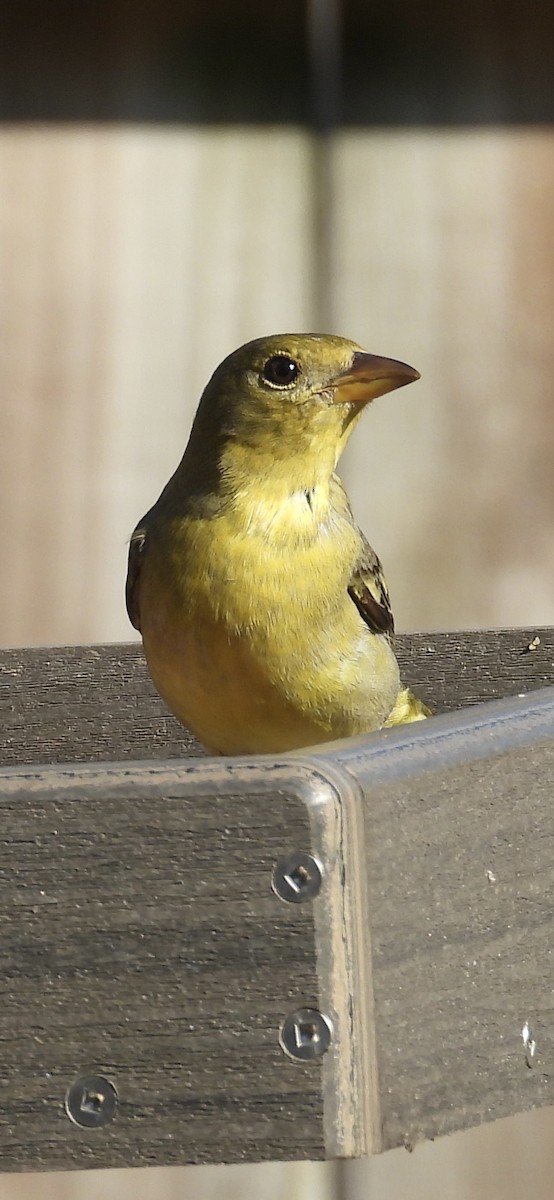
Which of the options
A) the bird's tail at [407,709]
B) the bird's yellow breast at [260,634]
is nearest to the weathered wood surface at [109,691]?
the bird's tail at [407,709]

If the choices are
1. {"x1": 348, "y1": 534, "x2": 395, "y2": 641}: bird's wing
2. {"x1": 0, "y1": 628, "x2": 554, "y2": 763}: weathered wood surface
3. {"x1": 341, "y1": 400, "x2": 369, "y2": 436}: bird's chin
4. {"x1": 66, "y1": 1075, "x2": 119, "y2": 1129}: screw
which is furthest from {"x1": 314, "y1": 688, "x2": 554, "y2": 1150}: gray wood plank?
Result: {"x1": 0, "y1": 628, "x2": 554, "y2": 763}: weathered wood surface

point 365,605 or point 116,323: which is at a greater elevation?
point 116,323

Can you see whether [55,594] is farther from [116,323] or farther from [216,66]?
[216,66]

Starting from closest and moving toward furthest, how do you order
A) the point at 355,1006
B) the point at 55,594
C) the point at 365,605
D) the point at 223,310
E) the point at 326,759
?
the point at 355,1006 < the point at 326,759 < the point at 365,605 < the point at 55,594 < the point at 223,310

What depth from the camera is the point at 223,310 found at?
13.4ft

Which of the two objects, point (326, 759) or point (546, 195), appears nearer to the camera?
point (326, 759)

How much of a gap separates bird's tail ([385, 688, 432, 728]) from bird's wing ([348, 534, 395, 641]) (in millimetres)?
147

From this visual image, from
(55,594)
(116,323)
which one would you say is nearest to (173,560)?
(55,594)

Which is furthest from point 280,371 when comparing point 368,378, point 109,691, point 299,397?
point 109,691

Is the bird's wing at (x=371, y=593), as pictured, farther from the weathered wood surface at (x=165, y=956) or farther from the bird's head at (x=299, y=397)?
the weathered wood surface at (x=165, y=956)

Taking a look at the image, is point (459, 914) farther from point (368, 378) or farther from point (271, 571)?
point (368, 378)

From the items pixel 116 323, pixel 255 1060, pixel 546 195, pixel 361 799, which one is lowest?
pixel 255 1060

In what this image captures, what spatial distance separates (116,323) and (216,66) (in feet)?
2.41

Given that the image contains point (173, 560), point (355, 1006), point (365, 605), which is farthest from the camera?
point (365, 605)
